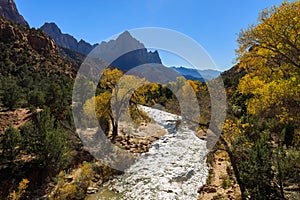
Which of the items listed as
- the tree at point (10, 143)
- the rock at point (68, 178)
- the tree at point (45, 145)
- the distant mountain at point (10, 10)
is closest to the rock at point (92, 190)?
the rock at point (68, 178)

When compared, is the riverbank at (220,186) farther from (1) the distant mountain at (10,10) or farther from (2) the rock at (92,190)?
(1) the distant mountain at (10,10)

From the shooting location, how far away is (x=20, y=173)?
1152 centimetres

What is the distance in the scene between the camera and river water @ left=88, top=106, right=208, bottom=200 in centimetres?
1132

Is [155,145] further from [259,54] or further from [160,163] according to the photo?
[259,54]

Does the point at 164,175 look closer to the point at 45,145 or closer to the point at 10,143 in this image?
the point at 45,145

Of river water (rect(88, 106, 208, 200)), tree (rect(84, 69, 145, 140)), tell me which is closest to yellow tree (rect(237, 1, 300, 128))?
river water (rect(88, 106, 208, 200))

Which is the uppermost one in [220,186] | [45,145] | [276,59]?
[276,59]

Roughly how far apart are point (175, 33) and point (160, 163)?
8.79m

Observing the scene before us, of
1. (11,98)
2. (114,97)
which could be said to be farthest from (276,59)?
(11,98)

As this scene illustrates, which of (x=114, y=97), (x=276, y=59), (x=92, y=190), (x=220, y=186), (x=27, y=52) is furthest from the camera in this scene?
(x=27, y=52)

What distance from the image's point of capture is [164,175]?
1327cm

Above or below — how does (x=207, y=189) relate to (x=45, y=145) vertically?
below

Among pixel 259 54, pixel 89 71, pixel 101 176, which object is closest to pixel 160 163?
pixel 101 176

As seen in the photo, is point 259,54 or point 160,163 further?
point 160,163
